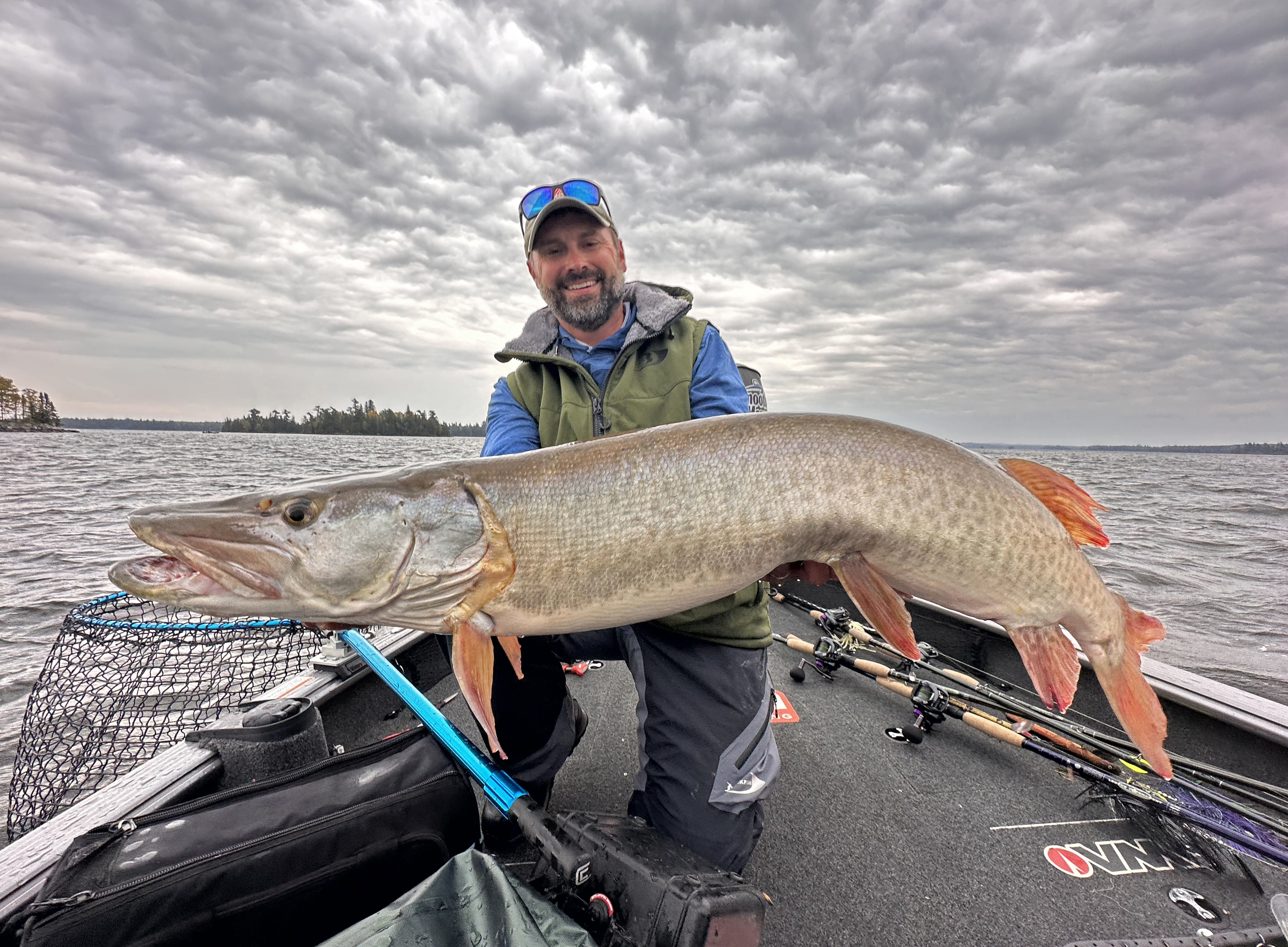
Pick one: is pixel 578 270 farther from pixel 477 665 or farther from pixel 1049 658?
pixel 1049 658

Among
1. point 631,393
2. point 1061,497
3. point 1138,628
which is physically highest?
point 631,393

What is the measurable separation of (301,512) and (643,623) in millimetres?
1440

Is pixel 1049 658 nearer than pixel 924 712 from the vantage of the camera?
Yes

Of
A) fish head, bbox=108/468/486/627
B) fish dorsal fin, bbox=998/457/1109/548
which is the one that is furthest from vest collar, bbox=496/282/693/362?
fish dorsal fin, bbox=998/457/1109/548

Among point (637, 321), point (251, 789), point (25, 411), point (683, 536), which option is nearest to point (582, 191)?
point (637, 321)

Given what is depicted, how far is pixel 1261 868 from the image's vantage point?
2.39 meters

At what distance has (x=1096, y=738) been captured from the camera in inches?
122

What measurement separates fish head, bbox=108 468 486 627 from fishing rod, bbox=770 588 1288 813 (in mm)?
1680

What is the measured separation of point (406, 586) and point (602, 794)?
1.63m

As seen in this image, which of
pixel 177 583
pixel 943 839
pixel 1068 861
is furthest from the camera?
pixel 943 839

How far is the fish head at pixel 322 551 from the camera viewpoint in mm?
1761

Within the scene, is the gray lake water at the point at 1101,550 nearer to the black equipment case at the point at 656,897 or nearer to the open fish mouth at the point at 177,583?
the open fish mouth at the point at 177,583

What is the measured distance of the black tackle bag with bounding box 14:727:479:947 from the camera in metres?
1.44

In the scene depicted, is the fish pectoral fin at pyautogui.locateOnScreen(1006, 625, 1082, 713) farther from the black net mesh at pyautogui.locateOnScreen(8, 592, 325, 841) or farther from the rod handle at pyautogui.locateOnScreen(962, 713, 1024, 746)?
the black net mesh at pyautogui.locateOnScreen(8, 592, 325, 841)
